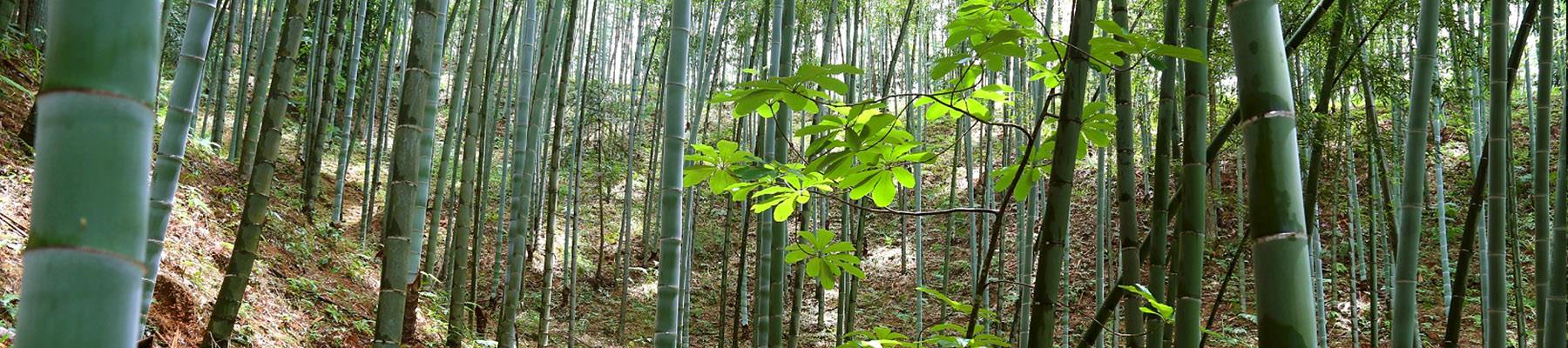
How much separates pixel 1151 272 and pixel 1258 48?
0.94m

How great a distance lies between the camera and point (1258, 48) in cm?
79

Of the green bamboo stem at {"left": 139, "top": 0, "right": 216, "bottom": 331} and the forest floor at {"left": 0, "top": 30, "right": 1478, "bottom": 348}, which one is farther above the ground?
the green bamboo stem at {"left": 139, "top": 0, "right": 216, "bottom": 331}

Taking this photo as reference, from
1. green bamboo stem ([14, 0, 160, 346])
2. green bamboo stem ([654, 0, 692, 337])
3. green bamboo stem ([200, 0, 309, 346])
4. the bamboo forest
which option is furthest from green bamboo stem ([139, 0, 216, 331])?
green bamboo stem ([14, 0, 160, 346])

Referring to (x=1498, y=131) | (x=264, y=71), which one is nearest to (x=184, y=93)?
(x=1498, y=131)

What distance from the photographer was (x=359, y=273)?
5.78 meters

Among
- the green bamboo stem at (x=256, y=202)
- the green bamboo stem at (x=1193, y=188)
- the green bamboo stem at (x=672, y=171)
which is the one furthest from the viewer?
the green bamboo stem at (x=256, y=202)

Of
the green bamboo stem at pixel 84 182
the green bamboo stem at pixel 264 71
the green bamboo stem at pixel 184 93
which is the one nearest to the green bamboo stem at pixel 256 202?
the green bamboo stem at pixel 184 93

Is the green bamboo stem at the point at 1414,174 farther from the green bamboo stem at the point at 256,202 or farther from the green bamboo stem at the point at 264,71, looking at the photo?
the green bamboo stem at the point at 264,71

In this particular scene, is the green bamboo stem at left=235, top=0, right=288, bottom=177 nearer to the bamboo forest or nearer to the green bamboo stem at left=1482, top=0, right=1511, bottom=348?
the bamboo forest

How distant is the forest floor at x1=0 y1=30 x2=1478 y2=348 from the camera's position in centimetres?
380

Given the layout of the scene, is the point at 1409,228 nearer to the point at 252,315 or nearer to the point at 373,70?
the point at 252,315

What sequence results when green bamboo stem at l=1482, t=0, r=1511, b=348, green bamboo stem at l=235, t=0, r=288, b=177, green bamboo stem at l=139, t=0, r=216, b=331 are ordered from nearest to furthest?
green bamboo stem at l=139, t=0, r=216, b=331 → green bamboo stem at l=1482, t=0, r=1511, b=348 → green bamboo stem at l=235, t=0, r=288, b=177

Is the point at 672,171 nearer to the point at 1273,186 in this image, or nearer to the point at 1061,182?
the point at 1061,182

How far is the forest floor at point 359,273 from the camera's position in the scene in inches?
150
